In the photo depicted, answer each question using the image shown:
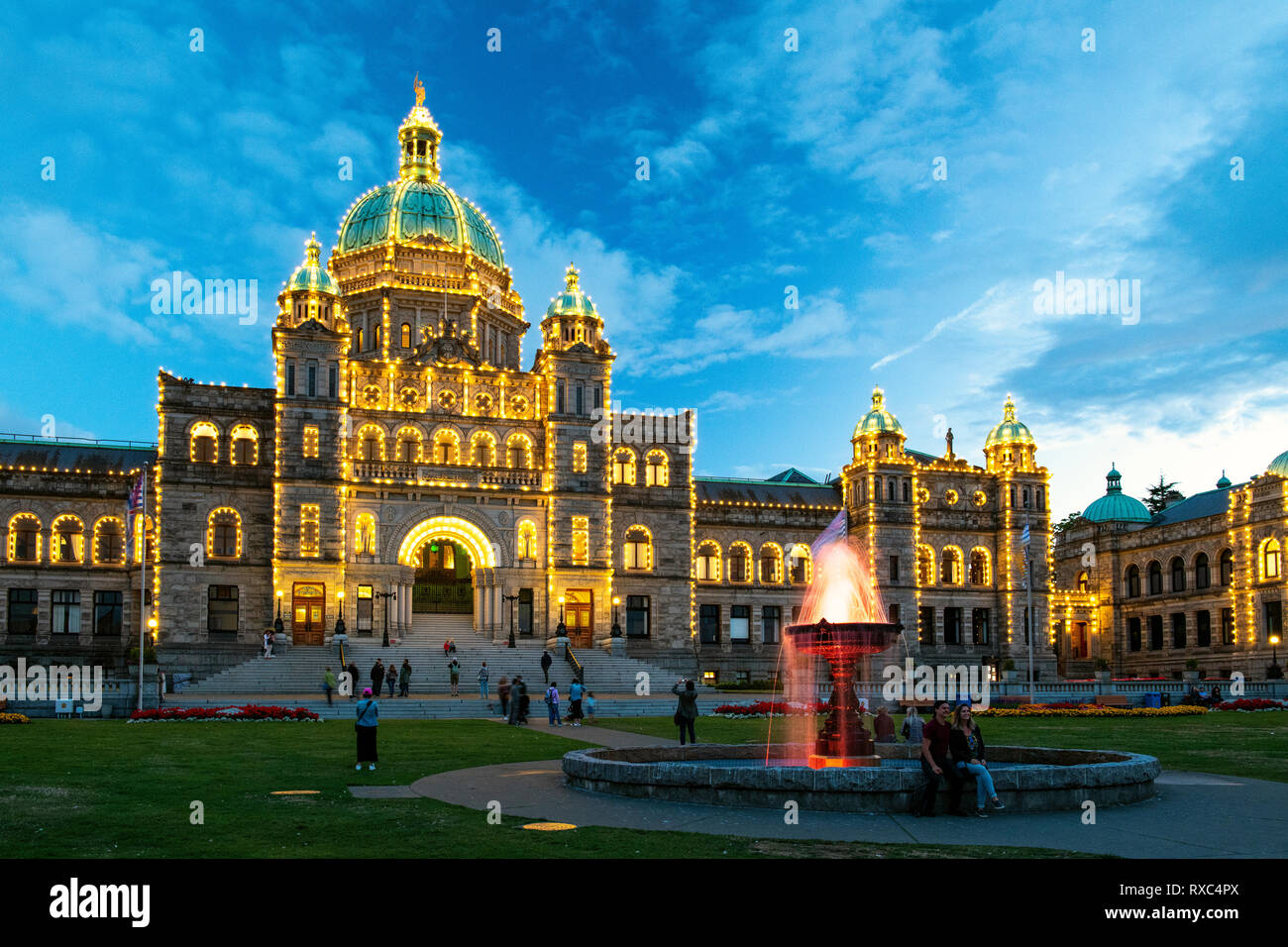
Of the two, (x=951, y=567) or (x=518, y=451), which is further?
(x=951, y=567)

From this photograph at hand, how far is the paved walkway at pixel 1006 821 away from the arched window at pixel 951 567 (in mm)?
57585

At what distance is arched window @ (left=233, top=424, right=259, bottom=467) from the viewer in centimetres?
6594

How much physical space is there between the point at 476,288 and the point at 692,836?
64598 mm

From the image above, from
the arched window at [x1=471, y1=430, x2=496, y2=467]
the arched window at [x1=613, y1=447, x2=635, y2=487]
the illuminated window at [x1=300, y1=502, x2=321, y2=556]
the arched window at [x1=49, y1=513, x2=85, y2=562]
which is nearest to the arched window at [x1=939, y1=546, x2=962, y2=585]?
the arched window at [x1=613, y1=447, x2=635, y2=487]

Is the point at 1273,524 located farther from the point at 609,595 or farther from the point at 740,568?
the point at 609,595

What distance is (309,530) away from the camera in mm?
62500

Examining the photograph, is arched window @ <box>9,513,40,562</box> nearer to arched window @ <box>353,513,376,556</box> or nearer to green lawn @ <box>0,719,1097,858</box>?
arched window @ <box>353,513,376,556</box>

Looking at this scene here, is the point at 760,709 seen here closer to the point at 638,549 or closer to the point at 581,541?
the point at 581,541

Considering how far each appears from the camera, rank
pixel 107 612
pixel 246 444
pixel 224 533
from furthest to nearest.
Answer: pixel 107 612
pixel 246 444
pixel 224 533

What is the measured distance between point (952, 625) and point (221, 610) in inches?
1757

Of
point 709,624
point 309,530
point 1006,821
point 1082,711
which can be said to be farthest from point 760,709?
point 709,624

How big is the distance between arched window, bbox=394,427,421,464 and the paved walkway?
1806 inches
